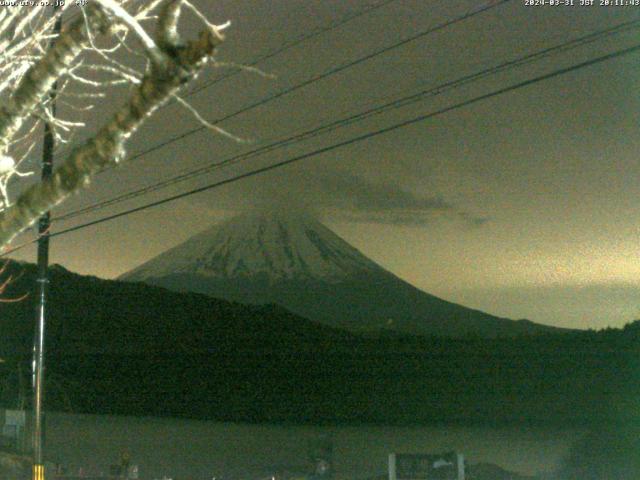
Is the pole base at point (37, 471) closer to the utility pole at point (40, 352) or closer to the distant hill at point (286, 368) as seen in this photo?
the utility pole at point (40, 352)

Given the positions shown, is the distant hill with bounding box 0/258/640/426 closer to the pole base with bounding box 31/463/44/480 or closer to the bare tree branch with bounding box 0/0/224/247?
the pole base with bounding box 31/463/44/480

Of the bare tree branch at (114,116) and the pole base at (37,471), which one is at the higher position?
the bare tree branch at (114,116)

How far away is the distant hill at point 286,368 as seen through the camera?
1774 inches

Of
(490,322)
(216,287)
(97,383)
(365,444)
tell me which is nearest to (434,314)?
(490,322)

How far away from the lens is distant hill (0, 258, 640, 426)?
45.1m

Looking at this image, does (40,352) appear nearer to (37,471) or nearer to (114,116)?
(37,471)

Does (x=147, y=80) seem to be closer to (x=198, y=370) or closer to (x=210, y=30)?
(x=210, y=30)

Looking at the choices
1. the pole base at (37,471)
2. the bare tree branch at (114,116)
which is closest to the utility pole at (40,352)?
the pole base at (37,471)

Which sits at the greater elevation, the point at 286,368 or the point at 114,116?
the point at 286,368

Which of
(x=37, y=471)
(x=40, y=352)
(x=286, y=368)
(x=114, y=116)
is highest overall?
(x=286, y=368)

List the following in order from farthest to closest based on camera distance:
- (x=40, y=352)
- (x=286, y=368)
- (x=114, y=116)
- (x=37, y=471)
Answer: (x=286, y=368), (x=40, y=352), (x=37, y=471), (x=114, y=116)

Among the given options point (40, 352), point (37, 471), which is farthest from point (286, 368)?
point (37, 471)

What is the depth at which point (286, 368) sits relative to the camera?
202 feet

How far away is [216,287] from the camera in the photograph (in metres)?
114
